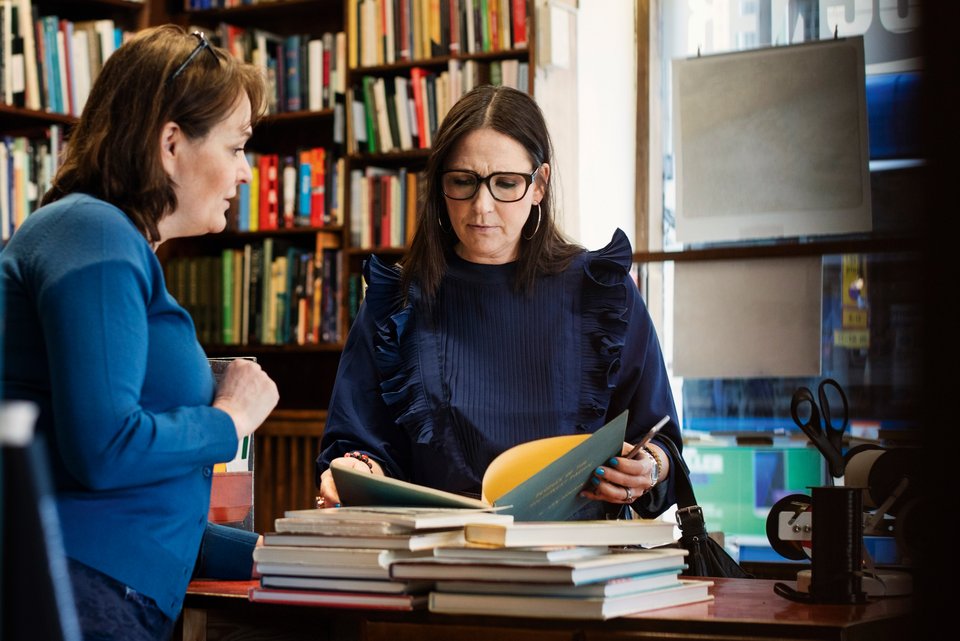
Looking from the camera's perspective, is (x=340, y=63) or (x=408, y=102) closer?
(x=408, y=102)

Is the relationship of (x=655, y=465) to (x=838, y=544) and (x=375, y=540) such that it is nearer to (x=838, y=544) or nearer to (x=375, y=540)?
(x=838, y=544)

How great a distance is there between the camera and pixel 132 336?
1.11m

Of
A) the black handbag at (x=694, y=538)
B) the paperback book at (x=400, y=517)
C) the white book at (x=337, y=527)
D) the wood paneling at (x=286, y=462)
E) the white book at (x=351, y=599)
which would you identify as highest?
the paperback book at (x=400, y=517)

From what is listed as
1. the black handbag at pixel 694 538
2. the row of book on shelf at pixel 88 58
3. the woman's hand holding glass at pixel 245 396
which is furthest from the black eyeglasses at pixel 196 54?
the row of book on shelf at pixel 88 58

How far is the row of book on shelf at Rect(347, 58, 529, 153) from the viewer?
4.18 m

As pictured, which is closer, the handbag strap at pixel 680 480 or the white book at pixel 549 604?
the white book at pixel 549 604

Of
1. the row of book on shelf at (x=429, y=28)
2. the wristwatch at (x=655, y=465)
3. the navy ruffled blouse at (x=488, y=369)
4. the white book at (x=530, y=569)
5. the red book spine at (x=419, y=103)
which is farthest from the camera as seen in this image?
the red book spine at (x=419, y=103)

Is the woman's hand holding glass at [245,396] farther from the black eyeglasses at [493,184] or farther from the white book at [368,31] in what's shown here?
the white book at [368,31]

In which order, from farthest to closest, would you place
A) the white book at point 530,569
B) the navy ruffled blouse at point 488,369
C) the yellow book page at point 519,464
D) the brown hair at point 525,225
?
the brown hair at point 525,225
the navy ruffled blouse at point 488,369
the yellow book page at point 519,464
the white book at point 530,569

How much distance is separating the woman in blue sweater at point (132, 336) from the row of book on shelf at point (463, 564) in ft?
0.41

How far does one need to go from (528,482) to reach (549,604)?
208mm


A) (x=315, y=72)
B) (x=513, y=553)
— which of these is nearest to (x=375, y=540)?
(x=513, y=553)

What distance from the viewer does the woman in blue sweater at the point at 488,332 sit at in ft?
6.09

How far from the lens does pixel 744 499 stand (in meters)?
3.87
